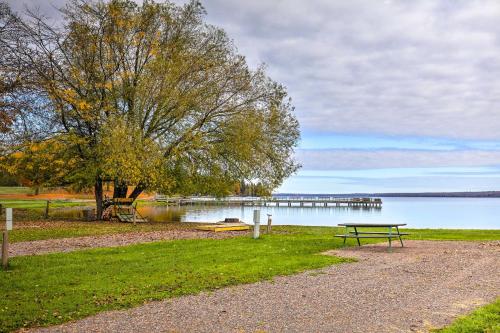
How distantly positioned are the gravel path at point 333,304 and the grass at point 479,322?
9.5 inches

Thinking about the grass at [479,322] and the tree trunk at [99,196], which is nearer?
the grass at [479,322]

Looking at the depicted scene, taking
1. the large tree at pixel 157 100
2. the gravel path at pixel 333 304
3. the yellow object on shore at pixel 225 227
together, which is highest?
the large tree at pixel 157 100

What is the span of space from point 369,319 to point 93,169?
21.1 meters

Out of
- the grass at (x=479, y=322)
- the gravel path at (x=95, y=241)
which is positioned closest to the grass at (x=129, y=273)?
the gravel path at (x=95, y=241)

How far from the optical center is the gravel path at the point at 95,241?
15.0 meters

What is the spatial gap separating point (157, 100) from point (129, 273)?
1780cm

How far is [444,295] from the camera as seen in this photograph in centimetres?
869

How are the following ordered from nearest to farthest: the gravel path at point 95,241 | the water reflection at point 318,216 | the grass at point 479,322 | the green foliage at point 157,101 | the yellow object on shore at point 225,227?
the grass at point 479,322, the gravel path at point 95,241, the yellow object on shore at point 225,227, the green foliage at point 157,101, the water reflection at point 318,216

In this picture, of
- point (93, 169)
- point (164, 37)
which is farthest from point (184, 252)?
point (164, 37)

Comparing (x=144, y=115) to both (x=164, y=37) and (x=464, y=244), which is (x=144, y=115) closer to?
(x=164, y=37)

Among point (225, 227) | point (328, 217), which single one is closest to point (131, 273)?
point (225, 227)

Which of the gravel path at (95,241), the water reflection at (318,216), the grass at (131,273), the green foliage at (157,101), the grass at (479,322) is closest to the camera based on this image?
the grass at (479,322)

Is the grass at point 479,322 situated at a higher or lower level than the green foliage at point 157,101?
lower

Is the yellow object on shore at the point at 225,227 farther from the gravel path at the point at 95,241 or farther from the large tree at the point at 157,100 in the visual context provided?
the large tree at the point at 157,100
